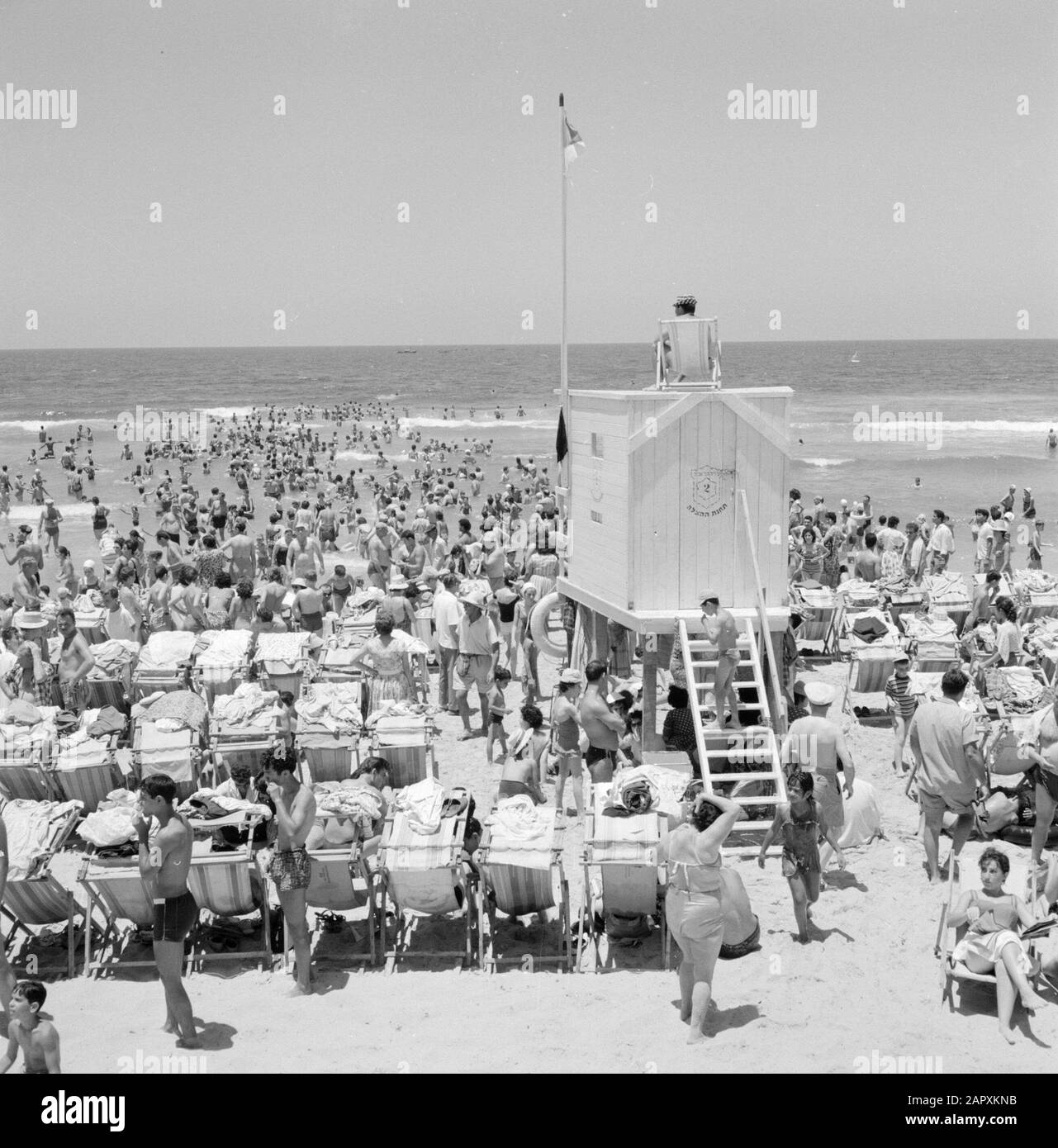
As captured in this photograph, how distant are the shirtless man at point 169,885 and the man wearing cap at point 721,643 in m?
4.69

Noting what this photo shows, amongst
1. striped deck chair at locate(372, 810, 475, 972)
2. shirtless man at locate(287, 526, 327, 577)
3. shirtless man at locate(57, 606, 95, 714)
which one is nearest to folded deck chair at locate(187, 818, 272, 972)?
striped deck chair at locate(372, 810, 475, 972)

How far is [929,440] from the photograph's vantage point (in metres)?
46.7

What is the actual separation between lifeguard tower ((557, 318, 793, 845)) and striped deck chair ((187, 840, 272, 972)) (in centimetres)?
406

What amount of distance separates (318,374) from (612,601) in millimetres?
100929

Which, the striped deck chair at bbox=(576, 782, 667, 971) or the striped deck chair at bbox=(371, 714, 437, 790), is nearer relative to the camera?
the striped deck chair at bbox=(576, 782, 667, 971)

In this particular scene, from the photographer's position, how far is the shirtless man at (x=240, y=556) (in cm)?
1520

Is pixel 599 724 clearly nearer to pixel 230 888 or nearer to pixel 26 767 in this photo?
pixel 230 888

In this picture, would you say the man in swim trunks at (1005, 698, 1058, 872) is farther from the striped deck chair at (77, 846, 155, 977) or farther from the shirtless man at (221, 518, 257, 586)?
the shirtless man at (221, 518, 257, 586)

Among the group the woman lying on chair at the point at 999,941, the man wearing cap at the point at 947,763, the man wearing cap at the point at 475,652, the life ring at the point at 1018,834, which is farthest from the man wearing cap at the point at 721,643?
the woman lying on chair at the point at 999,941

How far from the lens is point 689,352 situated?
10.4 meters

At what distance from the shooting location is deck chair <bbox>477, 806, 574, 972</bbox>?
6543 millimetres

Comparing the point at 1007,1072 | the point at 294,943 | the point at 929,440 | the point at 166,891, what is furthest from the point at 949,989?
the point at 929,440

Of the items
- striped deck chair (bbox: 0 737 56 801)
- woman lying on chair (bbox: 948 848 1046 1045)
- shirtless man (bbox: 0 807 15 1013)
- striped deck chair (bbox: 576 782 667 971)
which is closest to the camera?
woman lying on chair (bbox: 948 848 1046 1045)

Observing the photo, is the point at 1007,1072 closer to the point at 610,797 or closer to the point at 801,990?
the point at 801,990
